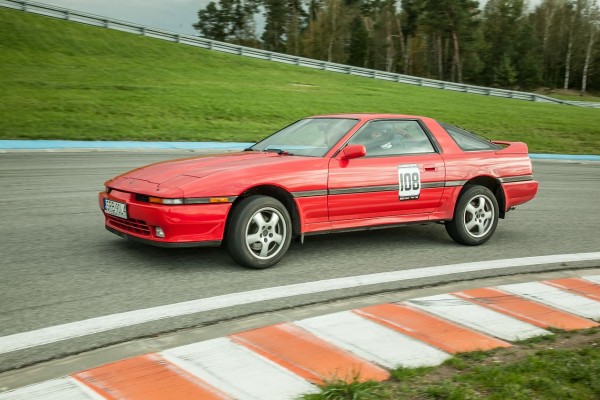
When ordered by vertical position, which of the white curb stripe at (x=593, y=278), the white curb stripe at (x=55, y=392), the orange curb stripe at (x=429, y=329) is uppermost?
the white curb stripe at (x=593, y=278)

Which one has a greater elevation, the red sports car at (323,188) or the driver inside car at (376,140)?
the driver inside car at (376,140)

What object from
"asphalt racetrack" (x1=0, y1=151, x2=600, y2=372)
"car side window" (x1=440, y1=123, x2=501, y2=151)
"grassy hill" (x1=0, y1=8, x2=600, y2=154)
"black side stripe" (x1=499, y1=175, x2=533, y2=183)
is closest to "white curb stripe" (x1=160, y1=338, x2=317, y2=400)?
"asphalt racetrack" (x1=0, y1=151, x2=600, y2=372)

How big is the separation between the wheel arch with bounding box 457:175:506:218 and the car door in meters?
0.59

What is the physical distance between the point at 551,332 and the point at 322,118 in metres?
3.45

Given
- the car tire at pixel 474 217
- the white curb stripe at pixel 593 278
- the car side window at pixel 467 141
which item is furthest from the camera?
the car side window at pixel 467 141

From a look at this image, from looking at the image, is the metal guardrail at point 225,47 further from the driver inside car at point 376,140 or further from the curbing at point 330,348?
the curbing at point 330,348

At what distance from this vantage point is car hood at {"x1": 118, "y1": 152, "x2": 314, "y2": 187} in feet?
18.3

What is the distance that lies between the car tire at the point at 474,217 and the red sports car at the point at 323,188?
0.03ft

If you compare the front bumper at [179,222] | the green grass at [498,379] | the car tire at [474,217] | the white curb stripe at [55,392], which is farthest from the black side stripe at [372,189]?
the white curb stripe at [55,392]

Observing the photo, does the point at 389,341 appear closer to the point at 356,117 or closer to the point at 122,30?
the point at 356,117

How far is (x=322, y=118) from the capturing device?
22.6 ft

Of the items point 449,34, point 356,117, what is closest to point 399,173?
point 356,117

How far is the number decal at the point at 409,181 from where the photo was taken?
6402 mm

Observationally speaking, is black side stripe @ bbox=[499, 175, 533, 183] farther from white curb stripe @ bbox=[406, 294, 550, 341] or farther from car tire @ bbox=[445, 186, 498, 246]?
white curb stripe @ bbox=[406, 294, 550, 341]
